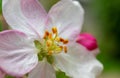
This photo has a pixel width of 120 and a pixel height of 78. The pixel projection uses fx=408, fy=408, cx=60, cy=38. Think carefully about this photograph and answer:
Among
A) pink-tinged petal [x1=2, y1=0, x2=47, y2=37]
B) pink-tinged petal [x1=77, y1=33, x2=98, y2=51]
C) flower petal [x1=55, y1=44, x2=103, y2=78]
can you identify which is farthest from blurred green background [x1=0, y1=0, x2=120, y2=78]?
pink-tinged petal [x1=2, y1=0, x2=47, y2=37]

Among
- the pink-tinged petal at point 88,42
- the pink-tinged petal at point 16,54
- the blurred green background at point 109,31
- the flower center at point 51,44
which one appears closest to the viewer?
the pink-tinged petal at point 16,54

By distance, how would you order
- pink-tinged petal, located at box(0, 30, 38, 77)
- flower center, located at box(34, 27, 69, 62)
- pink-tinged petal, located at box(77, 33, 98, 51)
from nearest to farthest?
pink-tinged petal, located at box(0, 30, 38, 77), flower center, located at box(34, 27, 69, 62), pink-tinged petal, located at box(77, 33, 98, 51)

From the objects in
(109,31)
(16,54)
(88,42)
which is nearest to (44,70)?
(16,54)

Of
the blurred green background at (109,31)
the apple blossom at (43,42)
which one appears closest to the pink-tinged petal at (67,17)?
the apple blossom at (43,42)

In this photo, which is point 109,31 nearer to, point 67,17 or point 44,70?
point 67,17

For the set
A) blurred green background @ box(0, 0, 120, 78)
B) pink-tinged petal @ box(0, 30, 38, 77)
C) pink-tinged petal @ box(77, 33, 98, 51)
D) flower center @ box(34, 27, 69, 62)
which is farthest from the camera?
blurred green background @ box(0, 0, 120, 78)

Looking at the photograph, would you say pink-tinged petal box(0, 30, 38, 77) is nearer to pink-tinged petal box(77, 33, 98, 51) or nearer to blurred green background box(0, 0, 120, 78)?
pink-tinged petal box(77, 33, 98, 51)

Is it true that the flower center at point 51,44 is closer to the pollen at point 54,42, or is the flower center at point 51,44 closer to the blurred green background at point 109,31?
the pollen at point 54,42
